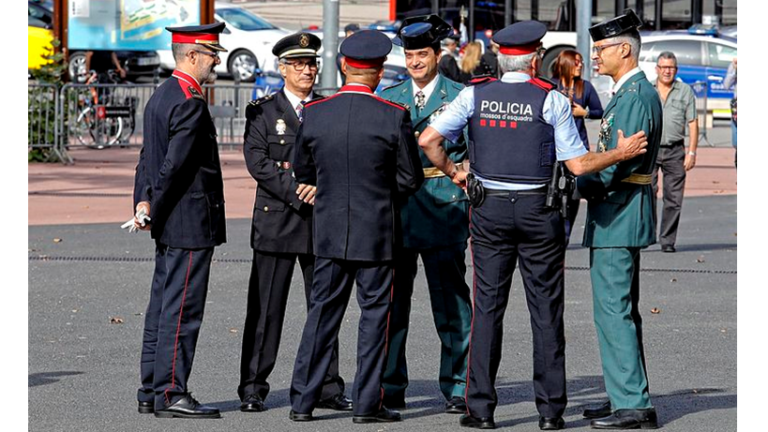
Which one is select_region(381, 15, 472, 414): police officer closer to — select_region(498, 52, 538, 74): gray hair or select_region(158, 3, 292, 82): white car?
select_region(498, 52, 538, 74): gray hair

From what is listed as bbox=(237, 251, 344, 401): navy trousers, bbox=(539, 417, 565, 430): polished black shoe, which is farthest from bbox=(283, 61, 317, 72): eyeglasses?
bbox=(539, 417, 565, 430): polished black shoe

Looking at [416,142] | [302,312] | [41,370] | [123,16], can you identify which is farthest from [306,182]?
[123,16]

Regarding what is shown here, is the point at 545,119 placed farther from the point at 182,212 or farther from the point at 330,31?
the point at 330,31

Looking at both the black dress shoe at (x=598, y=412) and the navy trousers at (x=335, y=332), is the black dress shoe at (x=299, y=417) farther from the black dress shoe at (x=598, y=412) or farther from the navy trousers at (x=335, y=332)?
the black dress shoe at (x=598, y=412)

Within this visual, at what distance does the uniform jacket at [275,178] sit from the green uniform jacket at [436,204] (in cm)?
52

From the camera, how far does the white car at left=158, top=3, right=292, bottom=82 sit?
3198 centimetres

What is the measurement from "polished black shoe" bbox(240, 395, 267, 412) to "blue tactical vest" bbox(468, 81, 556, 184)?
1.60 metres

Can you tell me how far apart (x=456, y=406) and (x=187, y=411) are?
4.27ft

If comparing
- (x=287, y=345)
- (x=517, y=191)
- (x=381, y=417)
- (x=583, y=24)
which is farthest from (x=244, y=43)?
(x=517, y=191)

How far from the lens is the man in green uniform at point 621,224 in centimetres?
660

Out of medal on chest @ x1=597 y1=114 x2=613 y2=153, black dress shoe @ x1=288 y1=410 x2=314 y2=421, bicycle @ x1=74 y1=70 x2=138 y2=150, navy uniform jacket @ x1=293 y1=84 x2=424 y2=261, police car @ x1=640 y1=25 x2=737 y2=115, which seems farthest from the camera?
police car @ x1=640 y1=25 x2=737 y2=115

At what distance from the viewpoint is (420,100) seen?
23.5 ft

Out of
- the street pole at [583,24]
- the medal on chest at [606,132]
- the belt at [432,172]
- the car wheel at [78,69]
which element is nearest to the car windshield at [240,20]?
the car wheel at [78,69]
